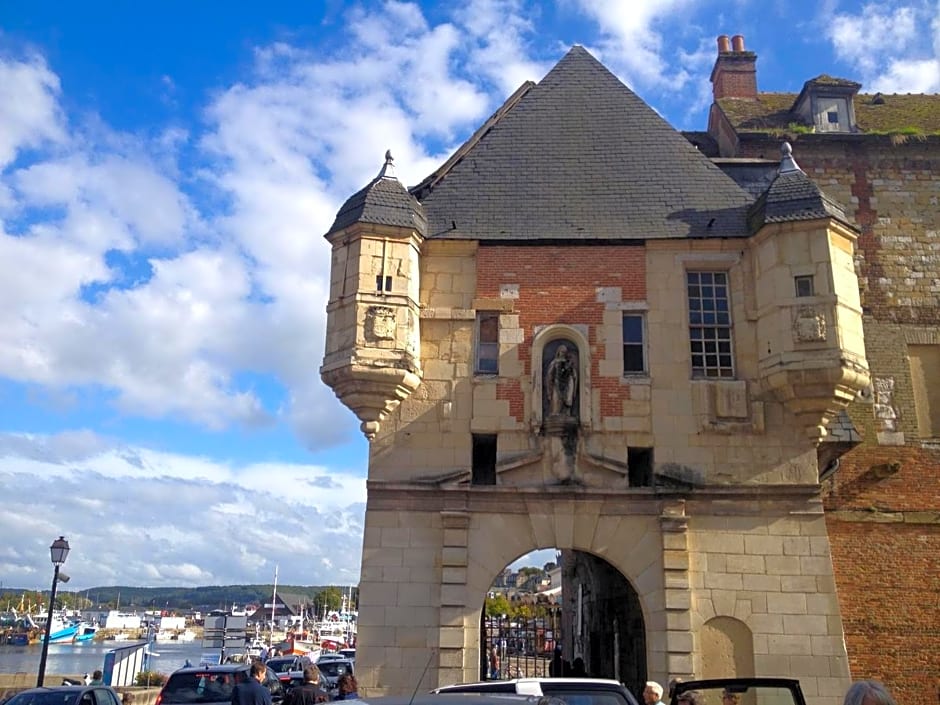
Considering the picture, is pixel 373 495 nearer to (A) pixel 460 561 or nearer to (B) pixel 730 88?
(A) pixel 460 561

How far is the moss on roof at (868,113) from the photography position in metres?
22.0

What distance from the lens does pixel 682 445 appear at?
48.9 ft

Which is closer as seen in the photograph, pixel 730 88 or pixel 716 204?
pixel 716 204

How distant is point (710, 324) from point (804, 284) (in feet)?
5.77

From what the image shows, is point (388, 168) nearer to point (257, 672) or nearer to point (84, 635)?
point (257, 672)

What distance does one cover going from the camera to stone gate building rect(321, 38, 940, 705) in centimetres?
1409

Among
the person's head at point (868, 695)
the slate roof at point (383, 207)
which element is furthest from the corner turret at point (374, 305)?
the person's head at point (868, 695)

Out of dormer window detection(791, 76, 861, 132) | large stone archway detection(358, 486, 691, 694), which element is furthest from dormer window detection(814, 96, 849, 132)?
large stone archway detection(358, 486, 691, 694)

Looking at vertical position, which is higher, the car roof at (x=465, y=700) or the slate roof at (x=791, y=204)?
the slate roof at (x=791, y=204)

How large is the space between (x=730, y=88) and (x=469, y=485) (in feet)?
51.7

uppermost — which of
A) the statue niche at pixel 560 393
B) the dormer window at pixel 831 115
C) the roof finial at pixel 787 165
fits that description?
the dormer window at pixel 831 115

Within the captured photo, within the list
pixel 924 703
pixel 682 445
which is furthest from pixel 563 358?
pixel 924 703

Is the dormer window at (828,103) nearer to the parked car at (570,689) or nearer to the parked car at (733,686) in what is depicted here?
the parked car at (733,686)

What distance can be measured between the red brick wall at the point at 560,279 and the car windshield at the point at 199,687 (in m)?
6.44
